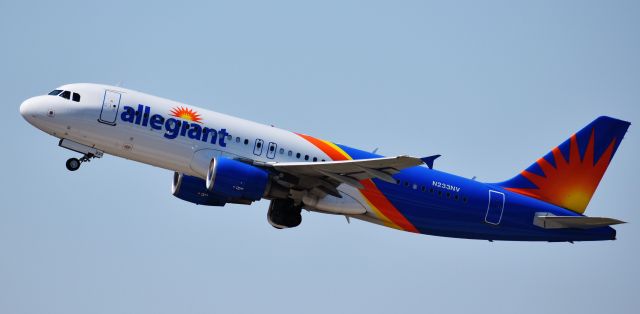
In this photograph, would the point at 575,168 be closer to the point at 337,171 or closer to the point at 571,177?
the point at 571,177

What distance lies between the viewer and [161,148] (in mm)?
41750

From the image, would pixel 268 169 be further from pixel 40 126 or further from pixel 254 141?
pixel 40 126

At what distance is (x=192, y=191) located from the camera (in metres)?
46.2

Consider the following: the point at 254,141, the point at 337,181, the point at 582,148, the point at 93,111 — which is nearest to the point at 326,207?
the point at 337,181

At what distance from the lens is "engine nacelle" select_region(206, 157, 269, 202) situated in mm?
41031

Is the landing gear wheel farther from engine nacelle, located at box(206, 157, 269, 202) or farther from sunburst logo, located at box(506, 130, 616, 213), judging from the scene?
sunburst logo, located at box(506, 130, 616, 213)

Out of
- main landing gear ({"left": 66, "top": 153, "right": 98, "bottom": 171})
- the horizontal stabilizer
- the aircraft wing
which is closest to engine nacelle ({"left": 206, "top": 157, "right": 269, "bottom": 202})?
the aircraft wing

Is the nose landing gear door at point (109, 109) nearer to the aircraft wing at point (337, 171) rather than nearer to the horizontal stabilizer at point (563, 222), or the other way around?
the aircraft wing at point (337, 171)

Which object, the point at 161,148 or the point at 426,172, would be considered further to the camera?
the point at 426,172

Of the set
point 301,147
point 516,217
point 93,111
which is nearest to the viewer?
point 93,111

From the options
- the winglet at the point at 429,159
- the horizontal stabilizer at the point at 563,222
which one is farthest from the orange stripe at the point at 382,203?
the horizontal stabilizer at the point at 563,222

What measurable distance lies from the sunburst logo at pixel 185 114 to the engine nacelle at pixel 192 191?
14.3ft

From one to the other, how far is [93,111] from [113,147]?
1.76m

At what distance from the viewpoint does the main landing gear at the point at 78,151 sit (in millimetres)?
41562
